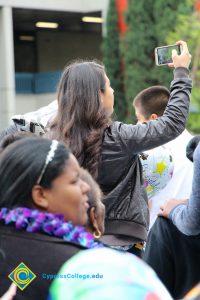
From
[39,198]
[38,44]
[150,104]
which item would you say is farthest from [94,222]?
[38,44]

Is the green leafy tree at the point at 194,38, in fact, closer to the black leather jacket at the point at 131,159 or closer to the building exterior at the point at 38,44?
the building exterior at the point at 38,44

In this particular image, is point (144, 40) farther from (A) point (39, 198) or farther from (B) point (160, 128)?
(A) point (39, 198)

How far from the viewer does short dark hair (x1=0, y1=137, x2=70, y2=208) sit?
5.92ft

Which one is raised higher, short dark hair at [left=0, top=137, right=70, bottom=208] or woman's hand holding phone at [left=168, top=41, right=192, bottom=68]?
woman's hand holding phone at [left=168, top=41, right=192, bottom=68]

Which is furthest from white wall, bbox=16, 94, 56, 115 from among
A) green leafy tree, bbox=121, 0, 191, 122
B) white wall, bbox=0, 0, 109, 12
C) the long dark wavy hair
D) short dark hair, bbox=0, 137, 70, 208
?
short dark hair, bbox=0, 137, 70, 208

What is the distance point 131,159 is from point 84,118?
0.30m

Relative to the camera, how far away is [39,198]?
71.8 inches

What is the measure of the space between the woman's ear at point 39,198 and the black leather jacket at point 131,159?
3.65 feet

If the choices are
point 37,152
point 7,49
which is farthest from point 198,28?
point 37,152

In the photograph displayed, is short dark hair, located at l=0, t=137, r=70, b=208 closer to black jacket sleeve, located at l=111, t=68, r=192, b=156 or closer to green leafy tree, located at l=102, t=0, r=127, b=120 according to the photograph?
black jacket sleeve, located at l=111, t=68, r=192, b=156

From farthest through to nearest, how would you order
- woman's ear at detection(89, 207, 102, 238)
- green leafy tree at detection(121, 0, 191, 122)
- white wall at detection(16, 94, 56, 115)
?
1. white wall at detection(16, 94, 56, 115)
2. green leafy tree at detection(121, 0, 191, 122)
3. woman's ear at detection(89, 207, 102, 238)

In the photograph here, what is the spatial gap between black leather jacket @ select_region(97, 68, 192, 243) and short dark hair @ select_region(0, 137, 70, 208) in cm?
107

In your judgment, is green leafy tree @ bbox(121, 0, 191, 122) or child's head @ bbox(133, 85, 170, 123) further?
green leafy tree @ bbox(121, 0, 191, 122)

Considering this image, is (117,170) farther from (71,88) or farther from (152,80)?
(152,80)
